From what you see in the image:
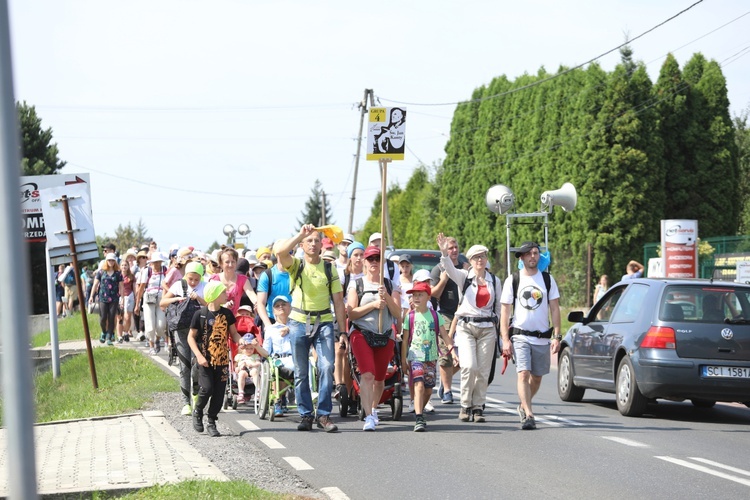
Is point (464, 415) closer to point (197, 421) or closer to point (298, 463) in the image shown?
point (197, 421)

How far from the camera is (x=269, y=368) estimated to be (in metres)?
13.0

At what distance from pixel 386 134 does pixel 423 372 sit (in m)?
2.69

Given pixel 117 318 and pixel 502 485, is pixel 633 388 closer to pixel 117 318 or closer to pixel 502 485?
pixel 502 485

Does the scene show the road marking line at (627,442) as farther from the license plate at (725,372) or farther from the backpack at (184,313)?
the backpack at (184,313)

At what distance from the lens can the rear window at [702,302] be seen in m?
13.3

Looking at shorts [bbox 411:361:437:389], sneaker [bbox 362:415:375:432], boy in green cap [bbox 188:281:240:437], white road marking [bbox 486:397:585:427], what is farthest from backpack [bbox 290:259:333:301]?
white road marking [bbox 486:397:585:427]

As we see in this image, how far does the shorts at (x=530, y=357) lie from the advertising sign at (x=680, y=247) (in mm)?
15993

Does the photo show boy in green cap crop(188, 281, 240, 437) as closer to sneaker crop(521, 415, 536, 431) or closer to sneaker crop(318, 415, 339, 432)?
sneaker crop(318, 415, 339, 432)

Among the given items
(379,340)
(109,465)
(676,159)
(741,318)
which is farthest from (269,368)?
(676,159)

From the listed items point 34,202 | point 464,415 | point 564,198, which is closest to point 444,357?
point 464,415

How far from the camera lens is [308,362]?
12070mm

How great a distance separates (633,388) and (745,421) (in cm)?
137

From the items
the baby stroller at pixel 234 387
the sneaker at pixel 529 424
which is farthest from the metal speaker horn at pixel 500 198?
the sneaker at pixel 529 424

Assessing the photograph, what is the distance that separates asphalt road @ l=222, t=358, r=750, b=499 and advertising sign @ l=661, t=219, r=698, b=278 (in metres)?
13.6
